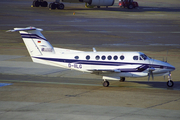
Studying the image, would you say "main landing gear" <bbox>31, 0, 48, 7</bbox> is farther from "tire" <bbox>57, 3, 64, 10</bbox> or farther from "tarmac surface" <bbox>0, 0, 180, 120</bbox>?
"tarmac surface" <bbox>0, 0, 180, 120</bbox>

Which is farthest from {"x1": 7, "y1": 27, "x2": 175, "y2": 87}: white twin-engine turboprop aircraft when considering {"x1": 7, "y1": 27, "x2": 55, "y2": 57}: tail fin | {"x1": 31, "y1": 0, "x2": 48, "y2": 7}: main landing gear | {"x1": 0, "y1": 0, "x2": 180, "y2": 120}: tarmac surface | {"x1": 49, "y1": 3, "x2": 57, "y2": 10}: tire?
{"x1": 31, "y1": 0, "x2": 48, "y2": 7}: main landing gear

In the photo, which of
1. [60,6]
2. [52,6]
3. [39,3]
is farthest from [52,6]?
[39,3]

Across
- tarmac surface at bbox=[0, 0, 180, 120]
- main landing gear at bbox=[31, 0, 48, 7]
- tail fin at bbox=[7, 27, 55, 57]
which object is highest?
main landing gear at bbox=[31, 0, 48, 7]

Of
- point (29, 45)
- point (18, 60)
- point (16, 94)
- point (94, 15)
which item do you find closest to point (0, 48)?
point (18, 60)

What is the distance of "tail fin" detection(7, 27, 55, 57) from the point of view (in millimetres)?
21453

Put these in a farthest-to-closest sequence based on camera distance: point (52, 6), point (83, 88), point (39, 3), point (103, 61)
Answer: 1. point (39, 3)
2. point (52, 6)
3. point (103, 61)
4. point (83, 88)

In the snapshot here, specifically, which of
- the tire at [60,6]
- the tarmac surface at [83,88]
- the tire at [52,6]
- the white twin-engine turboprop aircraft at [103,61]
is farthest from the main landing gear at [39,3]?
the white twin-engine turboprop aircraft at [103,61]

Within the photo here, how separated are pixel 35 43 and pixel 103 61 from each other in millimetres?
5253

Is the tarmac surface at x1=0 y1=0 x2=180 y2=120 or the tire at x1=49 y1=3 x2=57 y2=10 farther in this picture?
the tire at x1=49 y1=3 x2=57 y2=10

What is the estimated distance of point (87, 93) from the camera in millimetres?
19188

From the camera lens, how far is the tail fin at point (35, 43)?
21453 mm

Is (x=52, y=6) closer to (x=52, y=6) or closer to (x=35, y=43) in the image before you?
(x=52, y=6)

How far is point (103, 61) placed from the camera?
20.8 meters

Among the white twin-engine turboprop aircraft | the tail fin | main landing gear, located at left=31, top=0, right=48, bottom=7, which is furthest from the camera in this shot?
main landing gear, located at left=31, top=0, right=48, bottom=7
